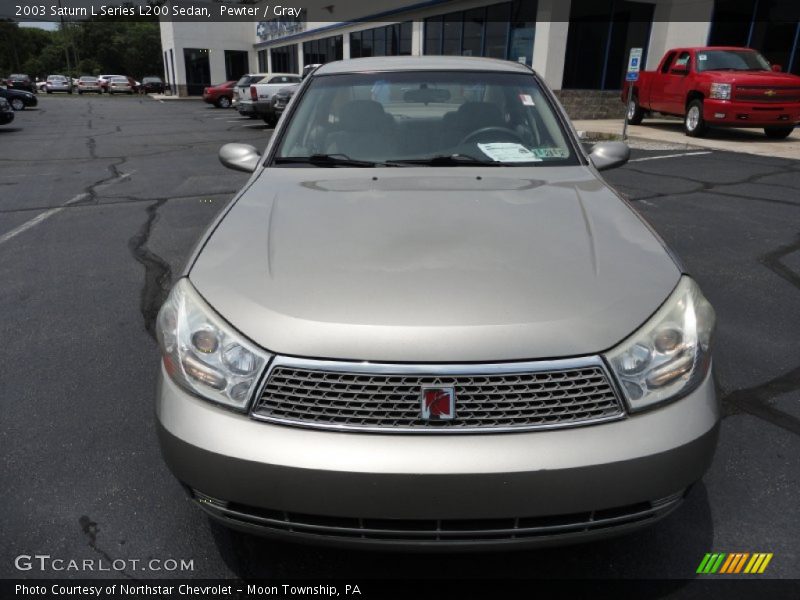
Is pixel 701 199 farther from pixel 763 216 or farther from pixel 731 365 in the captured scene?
pixel 731 365

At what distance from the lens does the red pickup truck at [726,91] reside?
41.0 feet

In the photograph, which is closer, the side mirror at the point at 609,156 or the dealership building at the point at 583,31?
the side mirror at the point at 609,156

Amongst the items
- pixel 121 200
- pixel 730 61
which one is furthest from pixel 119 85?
pixel 121 200

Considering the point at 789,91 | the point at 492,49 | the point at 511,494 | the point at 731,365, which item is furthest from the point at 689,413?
the point at 492,49

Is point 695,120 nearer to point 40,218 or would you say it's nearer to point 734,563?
point 40,218

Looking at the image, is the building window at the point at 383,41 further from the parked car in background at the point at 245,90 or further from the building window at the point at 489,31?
the parked car in background at the point at 245,90

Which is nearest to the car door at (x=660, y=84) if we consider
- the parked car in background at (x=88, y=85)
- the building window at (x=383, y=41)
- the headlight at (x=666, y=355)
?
the building window at (x=383, y=41)

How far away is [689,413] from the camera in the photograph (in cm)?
169

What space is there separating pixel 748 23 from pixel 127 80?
53578 mm

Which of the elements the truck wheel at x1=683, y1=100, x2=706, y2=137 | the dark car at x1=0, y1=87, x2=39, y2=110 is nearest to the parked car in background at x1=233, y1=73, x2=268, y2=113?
the dark car at x1=0, y1=87, x2=39, y2=110

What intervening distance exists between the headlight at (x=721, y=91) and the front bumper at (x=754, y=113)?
0.08m

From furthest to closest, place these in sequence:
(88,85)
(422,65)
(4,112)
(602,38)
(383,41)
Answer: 1. (88,85)
2. (383,41)
3. (602,38)
4. (4,112)
5. (422,65)

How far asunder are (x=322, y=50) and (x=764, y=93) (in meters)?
26.9

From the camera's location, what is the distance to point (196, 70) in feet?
156
